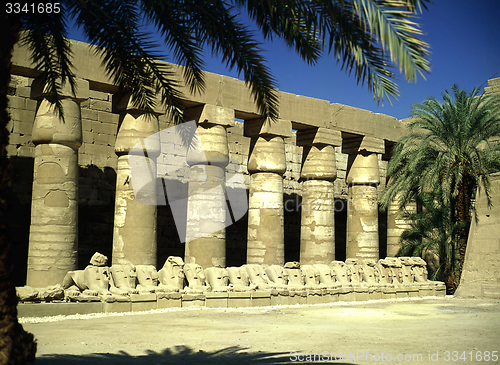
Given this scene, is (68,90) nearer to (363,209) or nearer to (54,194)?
(54,194)

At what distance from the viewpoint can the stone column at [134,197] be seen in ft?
42.2

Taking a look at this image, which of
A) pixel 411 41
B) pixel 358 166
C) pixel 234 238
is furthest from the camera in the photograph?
pixel 234 238

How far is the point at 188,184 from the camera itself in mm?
16422

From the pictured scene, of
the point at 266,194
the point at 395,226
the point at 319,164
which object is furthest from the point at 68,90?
the point at 395,226

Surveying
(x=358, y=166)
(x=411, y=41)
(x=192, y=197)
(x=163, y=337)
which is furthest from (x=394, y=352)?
(x=358, y=166)

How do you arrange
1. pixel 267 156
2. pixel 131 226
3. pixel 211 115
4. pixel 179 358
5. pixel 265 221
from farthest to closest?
pixel 267 156, pixel 265 221, pixel 211 115, pixel 131 226, pixel 179 358

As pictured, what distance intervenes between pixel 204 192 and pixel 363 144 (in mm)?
6082

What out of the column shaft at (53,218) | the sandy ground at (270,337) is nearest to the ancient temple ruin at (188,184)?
the column shaft at (53,218)

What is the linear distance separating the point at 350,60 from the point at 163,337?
395 cm

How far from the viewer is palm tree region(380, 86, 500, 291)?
629 inches

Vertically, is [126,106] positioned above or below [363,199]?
above

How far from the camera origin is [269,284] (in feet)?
40.3

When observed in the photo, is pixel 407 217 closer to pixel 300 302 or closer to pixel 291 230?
pixel 291 230

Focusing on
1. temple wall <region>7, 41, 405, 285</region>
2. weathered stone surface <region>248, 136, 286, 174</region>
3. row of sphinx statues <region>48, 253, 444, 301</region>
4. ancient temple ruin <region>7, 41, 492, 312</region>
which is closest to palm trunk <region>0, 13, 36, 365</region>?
row of sphinx statues <region>48, 253, 444, 301</region>
